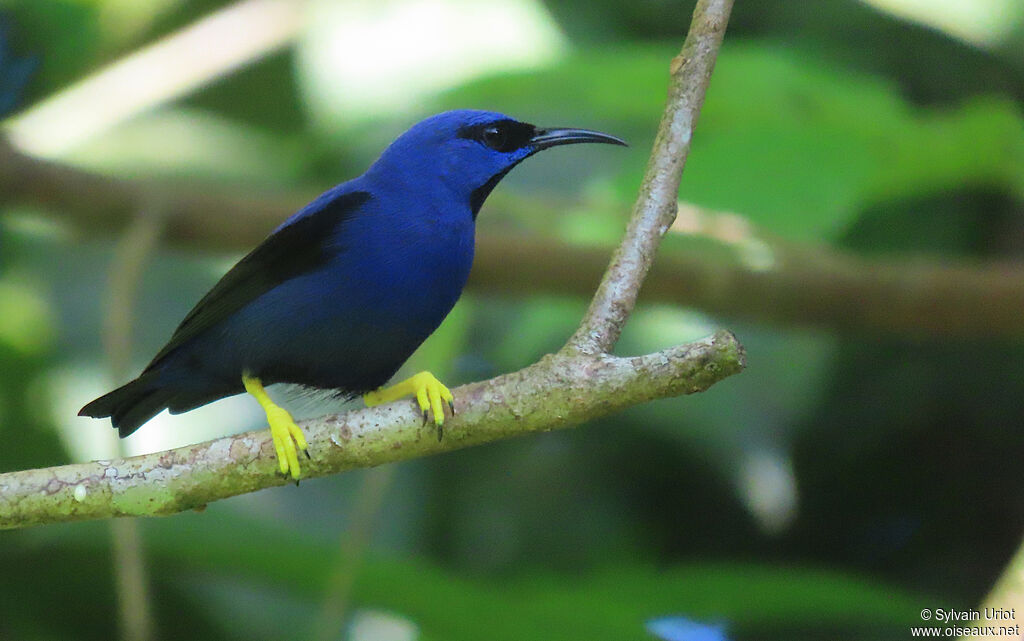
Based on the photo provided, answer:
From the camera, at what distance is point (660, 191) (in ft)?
8.84

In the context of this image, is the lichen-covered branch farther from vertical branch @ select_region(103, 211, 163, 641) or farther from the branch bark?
vertical branch @ select_region(103, 211, 163, 641)

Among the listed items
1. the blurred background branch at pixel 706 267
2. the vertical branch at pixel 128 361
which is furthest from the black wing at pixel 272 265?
the blurred background branch at pixel 706 267

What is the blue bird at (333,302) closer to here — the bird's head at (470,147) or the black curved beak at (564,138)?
the bird's head at (470,147)

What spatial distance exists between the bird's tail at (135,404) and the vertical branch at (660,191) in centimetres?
157

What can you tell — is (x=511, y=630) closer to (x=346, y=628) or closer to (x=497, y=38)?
(x=346, y=628)

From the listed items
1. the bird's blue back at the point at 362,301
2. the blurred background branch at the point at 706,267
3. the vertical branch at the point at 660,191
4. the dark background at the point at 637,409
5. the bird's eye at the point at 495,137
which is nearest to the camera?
the vertical branch at the point at 660,191

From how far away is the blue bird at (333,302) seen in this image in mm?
3250

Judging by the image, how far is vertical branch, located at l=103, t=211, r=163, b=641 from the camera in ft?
11.7

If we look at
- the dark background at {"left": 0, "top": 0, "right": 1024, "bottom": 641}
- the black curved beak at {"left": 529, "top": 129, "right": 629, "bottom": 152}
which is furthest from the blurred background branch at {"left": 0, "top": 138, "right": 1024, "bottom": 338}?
the black curved beak at {"left": 529, "top": 129, "right": 629, "bottom": 152}

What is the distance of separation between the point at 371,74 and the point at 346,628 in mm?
2574

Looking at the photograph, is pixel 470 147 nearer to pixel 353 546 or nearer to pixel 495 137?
pixel 495 137

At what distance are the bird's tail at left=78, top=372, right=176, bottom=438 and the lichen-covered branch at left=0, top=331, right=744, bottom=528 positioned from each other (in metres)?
0.88

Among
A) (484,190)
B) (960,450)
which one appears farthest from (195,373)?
(960,450)

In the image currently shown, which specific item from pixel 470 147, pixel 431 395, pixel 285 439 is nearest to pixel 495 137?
→ pixel 470 147
